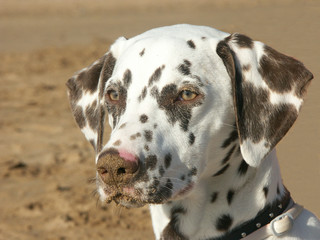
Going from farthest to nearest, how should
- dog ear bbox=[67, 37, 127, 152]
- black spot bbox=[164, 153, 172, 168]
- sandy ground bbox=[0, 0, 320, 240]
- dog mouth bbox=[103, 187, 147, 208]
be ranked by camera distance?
1. sandy ground bbox=[0, 0, 320, 240]
2. dog ear bbox=[67, 37, 127, 152]
3. black spot bbox=[164, 153, 172, 168]
4. dog mouth bbox=[103, 187, 147, 208]

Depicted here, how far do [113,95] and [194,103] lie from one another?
518 millimetres

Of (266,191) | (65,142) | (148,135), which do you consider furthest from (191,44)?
(65,142)

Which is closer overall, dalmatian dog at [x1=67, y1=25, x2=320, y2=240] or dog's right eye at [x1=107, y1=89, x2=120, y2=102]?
dalmatian dog at [x1=67, y1=25, x2=320, y2=240]

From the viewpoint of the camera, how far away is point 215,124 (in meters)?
3.30

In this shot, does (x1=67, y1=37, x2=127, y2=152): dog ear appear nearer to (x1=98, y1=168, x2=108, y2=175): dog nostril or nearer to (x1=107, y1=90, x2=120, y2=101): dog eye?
(x1=107, y1=90, x2=120, y2=101): dog eye

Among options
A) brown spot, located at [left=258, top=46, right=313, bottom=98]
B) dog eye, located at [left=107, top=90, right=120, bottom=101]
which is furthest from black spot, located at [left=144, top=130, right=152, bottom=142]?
brown spot, located at [left=258, top=46, right=313, bottom=98]

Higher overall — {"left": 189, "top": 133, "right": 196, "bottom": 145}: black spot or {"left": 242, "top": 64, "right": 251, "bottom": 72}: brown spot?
{"left": 242, "top": 64, "right": 251, "bottom": 72}: brown spot

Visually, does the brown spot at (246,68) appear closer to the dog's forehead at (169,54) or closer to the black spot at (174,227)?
the dog's forehead at (169,54)

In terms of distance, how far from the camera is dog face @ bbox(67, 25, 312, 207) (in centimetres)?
313

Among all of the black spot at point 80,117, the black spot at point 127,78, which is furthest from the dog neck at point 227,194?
the black spot at point 80,117

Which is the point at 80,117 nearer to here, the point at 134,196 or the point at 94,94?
the point at 94,94

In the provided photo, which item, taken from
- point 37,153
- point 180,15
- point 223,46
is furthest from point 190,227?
point 180,15

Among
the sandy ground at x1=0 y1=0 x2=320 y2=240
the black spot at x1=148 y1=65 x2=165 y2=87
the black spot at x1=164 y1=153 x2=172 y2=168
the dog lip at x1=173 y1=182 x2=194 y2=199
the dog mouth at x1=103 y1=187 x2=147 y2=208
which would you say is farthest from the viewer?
the sandy ground at x1=0 y1=0 x2=320 y2=240

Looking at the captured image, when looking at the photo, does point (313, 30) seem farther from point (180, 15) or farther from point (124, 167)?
point (180, 15)
